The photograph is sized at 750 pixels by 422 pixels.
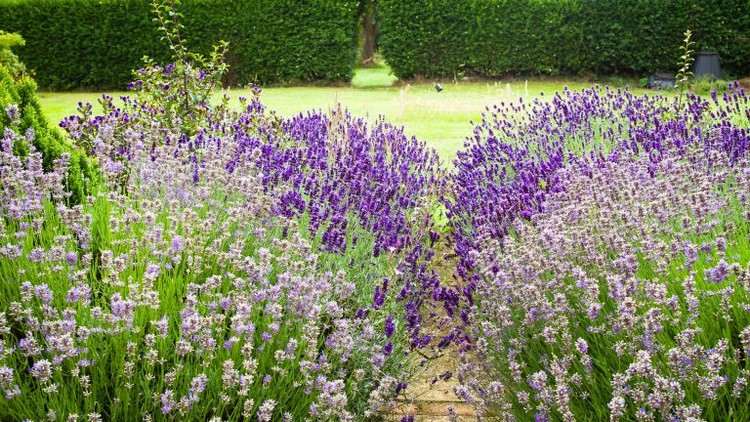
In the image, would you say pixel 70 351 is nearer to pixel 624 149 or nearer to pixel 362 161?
pixel 362 161

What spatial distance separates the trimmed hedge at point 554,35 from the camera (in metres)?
14.6

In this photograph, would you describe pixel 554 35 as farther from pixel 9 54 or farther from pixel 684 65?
pixel 9 54

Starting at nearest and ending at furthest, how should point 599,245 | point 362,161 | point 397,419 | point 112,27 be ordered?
point 599,245
point 397,419
point 362,161
point 112,27

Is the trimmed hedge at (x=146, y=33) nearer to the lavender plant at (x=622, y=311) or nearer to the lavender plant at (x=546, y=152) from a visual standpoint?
the lavender plant at (x=546, y=152)

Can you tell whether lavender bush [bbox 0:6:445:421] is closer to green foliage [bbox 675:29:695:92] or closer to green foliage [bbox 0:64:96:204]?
green foliage [bbox 0:64:96:204]

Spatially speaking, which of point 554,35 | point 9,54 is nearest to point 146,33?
point 9,54

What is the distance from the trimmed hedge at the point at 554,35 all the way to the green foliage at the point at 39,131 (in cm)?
1184

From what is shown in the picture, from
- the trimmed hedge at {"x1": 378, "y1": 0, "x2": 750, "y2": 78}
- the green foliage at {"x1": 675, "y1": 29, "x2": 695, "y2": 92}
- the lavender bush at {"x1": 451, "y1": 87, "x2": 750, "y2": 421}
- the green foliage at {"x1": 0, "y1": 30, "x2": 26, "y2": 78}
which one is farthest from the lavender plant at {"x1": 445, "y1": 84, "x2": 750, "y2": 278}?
the green foliage at {"x1": 0, "y1": 30, "x2": 26, "y2": 78}

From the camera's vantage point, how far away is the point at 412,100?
1244 centimetres

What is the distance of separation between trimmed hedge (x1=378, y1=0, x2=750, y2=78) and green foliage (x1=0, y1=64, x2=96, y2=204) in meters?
11.8

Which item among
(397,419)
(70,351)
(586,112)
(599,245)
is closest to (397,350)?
(397,419)

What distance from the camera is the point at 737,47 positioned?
47.9ft

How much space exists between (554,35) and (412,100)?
4.28 meters

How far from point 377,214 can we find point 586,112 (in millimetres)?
2867
